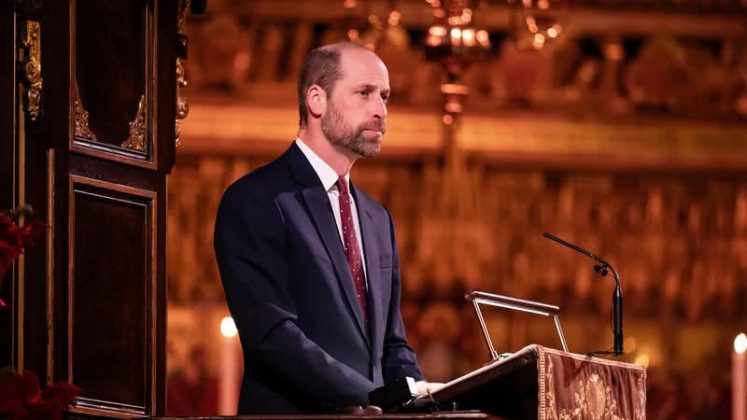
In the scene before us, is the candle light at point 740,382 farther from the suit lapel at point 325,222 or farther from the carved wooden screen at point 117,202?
the suit lapel at point 325,222

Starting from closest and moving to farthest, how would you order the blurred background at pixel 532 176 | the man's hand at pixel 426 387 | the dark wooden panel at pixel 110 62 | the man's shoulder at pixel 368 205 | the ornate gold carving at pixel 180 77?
the man's hand at pixel 426 387 < the man's shoulder at pixel 368 205 < the dark wooden panel at pixel 110 62 < the ornate gold carving at pixel 180 77 < the blurred background at pixel 532 176

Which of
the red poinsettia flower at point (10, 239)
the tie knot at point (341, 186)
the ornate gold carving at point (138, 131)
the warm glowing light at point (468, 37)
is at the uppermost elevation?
the warm glowing light at point (468, 37)

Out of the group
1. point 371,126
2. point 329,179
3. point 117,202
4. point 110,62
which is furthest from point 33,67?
point 371,126

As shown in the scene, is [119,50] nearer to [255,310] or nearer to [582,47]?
[255,310]

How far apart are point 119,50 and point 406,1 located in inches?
287

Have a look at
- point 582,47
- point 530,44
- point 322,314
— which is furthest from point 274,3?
point 322,314

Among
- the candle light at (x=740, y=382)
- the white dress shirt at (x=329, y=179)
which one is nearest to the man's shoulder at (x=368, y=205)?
the white dress shirt at (x=329, y=179)

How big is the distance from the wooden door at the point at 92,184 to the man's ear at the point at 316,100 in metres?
0.91

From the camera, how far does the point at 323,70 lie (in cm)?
615

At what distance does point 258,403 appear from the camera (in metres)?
5.93

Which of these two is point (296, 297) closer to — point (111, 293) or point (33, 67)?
point (111, 293)

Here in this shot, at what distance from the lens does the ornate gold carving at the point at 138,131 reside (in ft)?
22.9

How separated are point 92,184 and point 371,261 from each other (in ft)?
3.47

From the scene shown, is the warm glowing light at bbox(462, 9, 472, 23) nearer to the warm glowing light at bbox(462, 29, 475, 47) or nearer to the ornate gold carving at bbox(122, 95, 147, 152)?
the warm glowing light at bbox(462, 29, 475, 47)
